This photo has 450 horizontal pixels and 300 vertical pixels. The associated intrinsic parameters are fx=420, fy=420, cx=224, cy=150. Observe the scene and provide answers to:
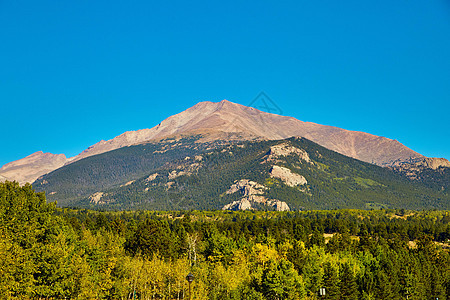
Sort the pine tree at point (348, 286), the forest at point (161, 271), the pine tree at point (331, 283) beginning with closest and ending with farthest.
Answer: the forest at point (161, 271), the pine tree at point (331, 283), the pine tree at point (348, 286)

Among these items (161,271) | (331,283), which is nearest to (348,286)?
(331,283)

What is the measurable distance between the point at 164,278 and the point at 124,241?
132 ft

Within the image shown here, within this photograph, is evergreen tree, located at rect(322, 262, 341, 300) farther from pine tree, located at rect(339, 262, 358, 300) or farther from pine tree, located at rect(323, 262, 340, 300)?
pine tree, located at rect(339, 262, 358, 300)

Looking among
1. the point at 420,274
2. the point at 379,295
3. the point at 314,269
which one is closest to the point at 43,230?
the point at 314,269

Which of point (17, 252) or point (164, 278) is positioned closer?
point (17, 252)

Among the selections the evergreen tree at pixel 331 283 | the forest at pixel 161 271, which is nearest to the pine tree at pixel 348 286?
the forest at pixel 161 271

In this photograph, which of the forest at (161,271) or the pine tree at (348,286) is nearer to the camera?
the forest at (161,271)

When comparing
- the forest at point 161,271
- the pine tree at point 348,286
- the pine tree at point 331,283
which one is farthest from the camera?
the pine tree at point 348,286

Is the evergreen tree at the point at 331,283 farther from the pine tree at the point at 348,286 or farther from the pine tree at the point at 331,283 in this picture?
the pine tree at the point at 348,286

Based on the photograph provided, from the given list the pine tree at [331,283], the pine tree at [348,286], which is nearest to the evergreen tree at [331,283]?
the pine tree at [331,283]

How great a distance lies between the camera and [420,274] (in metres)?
110

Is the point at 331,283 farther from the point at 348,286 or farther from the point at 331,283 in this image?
the point at 348,286

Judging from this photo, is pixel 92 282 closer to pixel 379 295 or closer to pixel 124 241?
pixel 124 241

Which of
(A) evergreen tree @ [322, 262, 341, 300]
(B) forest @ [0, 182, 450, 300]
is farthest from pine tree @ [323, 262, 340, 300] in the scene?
(B) forest @ [0, 182, 450, 300]
